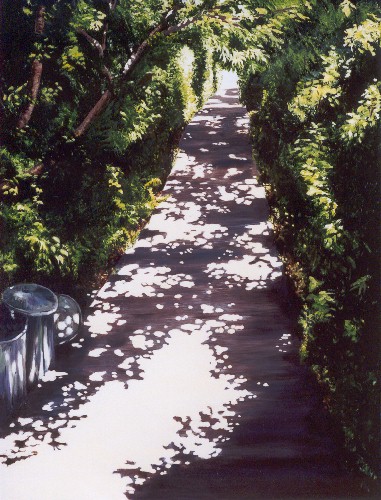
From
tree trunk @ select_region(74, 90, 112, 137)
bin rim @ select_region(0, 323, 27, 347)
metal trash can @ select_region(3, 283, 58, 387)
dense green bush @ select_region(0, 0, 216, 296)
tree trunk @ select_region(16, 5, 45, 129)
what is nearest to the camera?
bin rim @ select_region(0, 323, 27, 347)

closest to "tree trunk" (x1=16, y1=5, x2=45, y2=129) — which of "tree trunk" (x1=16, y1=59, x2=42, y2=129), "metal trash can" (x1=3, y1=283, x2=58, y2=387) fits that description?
"tree trunk" (x1=16, y1=59, x2=42, y2=129)

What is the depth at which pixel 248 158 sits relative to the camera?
12.3 meters

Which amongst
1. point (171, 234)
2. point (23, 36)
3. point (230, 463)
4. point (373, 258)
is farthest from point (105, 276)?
point (373, 258)

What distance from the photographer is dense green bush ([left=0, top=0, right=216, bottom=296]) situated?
5.30 meters

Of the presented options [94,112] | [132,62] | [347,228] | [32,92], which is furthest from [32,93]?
[347,228]

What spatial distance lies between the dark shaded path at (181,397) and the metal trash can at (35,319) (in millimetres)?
193

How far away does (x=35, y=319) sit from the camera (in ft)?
16.8

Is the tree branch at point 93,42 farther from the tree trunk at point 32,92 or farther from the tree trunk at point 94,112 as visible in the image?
the tree trunk at point 32,92

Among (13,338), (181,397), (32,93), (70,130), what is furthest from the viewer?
(70,130)

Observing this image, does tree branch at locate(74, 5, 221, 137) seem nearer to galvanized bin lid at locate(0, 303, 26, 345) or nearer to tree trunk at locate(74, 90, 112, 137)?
tree trunk at locate(74, 90, 112, 137)

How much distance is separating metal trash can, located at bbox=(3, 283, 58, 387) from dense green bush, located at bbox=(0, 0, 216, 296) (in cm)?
41

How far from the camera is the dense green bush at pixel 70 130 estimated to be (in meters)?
5.30

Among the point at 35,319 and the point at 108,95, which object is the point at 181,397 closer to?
the point at 35,319

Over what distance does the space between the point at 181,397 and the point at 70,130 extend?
2876 millimetres
